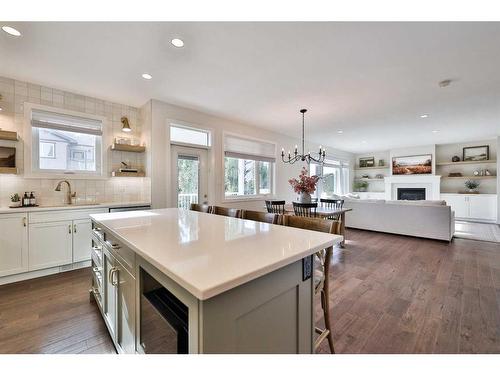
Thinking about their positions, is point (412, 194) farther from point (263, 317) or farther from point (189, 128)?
point (263, 317)

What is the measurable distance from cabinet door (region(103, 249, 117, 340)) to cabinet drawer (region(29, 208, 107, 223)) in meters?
1.83

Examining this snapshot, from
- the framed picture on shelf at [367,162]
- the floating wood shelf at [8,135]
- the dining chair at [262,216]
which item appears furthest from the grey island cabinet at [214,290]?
the framed picture on shelf at [367,162]

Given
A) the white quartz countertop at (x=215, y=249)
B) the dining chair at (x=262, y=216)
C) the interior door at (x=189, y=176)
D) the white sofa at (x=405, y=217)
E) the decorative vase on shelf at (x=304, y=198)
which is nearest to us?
the white quartz countertop at (x=215, y=249)

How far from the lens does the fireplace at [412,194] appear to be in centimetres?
771

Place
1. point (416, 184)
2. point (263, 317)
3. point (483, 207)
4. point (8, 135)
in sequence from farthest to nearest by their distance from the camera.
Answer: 1. point (416, 184)
2. point (483, 207)
3. point (8, 135)
4. point (263, 317)

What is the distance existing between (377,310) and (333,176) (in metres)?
6.97

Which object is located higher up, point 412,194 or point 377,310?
point 412,194

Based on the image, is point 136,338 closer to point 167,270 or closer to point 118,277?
point 118,277

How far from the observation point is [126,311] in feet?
4.17

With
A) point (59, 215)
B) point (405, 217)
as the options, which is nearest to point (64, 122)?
point (59, 215)

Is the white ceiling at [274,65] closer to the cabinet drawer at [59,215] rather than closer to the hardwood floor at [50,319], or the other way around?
the cabinet drawer at [59,215]

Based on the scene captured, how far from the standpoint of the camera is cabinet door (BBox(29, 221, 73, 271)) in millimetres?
2697

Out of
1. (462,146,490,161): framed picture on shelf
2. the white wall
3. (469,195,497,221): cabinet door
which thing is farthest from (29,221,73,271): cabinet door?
(462,146,490,161): framed picture on shelf

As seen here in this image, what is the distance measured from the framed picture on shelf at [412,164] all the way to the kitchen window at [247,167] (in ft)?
18.2
